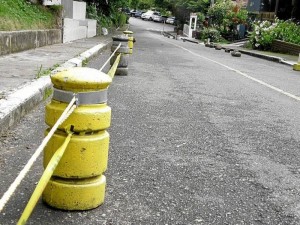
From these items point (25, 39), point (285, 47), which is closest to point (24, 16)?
point (25, 39)

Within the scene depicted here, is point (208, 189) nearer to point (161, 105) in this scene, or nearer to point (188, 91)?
point (161, 105)

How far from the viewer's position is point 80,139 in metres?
2.54

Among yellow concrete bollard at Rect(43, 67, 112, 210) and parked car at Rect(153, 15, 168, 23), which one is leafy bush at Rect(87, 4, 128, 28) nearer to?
yellow concrete bollard at Rect(43, 67, 112, 210)

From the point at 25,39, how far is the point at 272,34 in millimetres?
18770

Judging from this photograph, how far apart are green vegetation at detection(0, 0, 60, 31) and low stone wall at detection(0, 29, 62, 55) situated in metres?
0.25

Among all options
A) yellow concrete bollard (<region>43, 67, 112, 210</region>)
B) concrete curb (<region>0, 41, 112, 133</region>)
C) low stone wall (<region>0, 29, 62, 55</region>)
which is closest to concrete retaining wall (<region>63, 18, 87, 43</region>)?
low stone wall (<region>0, 29, 62, 55</region>)

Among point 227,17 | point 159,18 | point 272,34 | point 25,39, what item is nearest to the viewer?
point 25,39

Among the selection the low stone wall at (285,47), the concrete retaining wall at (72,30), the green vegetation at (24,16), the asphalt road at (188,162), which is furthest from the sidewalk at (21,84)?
the low stone wall at (285,47)

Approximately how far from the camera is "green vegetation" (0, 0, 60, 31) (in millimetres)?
10044

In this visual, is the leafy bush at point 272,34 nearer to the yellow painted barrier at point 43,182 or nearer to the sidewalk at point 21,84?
the sidewalk at point 21,84

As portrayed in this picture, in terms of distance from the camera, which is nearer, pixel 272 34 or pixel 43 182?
pixel 43 182

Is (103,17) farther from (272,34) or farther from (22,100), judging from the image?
Answer: (22,100)

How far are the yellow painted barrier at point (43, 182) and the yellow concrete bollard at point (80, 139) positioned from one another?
11 cm

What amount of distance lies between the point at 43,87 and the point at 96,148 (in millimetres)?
3533
